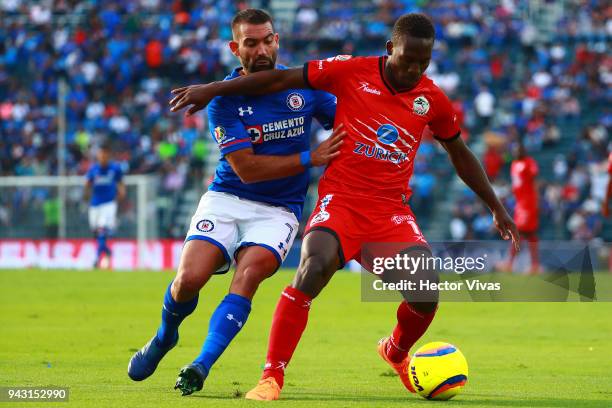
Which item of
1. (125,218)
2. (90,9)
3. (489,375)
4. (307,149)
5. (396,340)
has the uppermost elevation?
(307,149)

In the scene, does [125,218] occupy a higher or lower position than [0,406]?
lower

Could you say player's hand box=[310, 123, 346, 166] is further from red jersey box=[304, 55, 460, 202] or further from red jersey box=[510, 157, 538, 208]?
red jersey box=[510, 157, 538, 208]

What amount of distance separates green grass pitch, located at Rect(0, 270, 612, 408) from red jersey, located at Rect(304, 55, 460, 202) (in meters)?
1.41

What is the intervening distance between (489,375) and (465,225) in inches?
714

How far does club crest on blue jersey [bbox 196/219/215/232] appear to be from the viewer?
7.73 m

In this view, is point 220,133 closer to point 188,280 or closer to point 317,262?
point 188,280

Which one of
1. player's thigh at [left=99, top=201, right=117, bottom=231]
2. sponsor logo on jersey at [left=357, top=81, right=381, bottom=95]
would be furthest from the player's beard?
player's thigh at [left=99, top=201, right=117, bottom=231]

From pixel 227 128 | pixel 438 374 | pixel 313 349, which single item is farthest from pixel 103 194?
pixel 438 374

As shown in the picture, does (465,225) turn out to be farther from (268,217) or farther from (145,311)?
(268,217)

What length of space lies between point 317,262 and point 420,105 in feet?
4.30

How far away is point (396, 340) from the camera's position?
26.1ft

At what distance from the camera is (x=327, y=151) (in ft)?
24.3

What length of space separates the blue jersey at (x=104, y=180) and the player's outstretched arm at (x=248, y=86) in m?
17.1

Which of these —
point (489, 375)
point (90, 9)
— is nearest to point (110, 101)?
point (90, 9)
